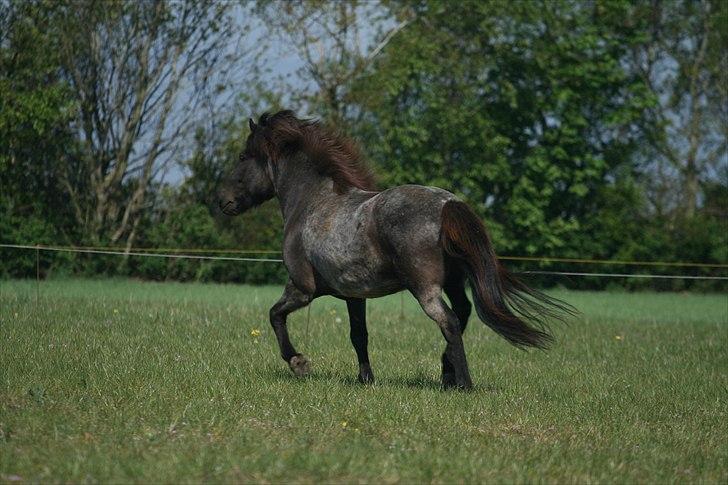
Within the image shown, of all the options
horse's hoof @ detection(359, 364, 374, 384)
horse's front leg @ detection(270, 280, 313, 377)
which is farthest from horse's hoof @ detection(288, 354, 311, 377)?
horse's hoof @ detection(359, 364, 374, 384)

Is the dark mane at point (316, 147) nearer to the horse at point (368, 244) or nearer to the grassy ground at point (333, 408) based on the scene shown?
the horse at point (368, 244)

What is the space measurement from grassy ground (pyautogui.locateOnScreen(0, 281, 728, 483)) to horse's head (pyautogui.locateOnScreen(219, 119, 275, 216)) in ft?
5.47

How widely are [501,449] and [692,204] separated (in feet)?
122

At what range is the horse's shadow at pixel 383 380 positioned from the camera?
9383mm

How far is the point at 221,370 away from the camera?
10.1 meters

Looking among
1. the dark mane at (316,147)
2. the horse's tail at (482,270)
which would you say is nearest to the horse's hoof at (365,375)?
the horse's tail at (482,270)

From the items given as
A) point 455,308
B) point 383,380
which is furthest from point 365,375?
point 455,308

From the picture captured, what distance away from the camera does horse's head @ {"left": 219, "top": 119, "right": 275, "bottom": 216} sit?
10.7 m

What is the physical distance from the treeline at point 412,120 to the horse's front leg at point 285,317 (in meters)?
14.9

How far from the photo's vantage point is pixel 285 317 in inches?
390

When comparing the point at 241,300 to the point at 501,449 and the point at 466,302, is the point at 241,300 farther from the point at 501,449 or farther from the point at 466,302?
the point at 501,449

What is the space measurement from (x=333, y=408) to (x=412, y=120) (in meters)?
30.4

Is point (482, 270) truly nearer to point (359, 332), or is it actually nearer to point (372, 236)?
point (372, 236)

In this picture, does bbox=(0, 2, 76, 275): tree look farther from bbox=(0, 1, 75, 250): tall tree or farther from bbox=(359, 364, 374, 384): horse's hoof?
bbox=(359, 364, 374, 384): horse's hoof
